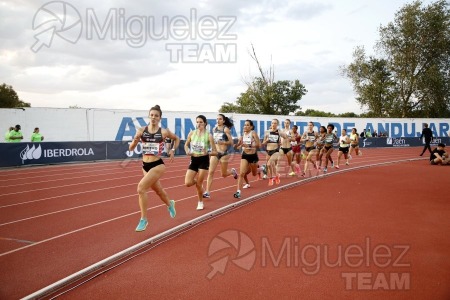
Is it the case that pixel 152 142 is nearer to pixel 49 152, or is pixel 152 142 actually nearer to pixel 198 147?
pixel 198 147

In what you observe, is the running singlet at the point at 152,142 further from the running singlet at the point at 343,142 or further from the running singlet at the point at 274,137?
the running singlet at the point at 343,142

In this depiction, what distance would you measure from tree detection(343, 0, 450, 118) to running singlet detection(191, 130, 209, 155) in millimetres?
45917

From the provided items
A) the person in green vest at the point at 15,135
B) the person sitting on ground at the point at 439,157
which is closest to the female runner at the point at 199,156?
the person in green vest at the point at 15,135

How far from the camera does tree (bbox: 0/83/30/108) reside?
57.8 m

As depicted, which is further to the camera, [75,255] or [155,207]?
[155,207]

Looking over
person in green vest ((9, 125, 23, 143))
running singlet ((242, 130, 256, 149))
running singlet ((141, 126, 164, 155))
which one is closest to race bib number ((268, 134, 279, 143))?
running singlet ((242, 130, 256, 149))

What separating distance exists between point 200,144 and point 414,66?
4752cm

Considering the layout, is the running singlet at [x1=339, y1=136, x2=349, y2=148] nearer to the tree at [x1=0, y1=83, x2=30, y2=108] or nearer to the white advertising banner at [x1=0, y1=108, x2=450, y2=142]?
the white advertising banner at [x1=0, y1=108, x2=450, y2=142]

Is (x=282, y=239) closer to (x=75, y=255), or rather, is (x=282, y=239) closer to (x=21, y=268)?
(x=75, y=255)

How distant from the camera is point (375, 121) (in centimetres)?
3894

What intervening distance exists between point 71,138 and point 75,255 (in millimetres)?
18609

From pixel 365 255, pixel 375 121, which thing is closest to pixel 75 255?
pixel 365 255

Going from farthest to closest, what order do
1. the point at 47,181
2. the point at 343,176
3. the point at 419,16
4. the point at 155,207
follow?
the point at 419,16, the point at 343,176, the point at 47,181, the point at 155,207

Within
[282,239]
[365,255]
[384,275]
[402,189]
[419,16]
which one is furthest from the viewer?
[419,16]
